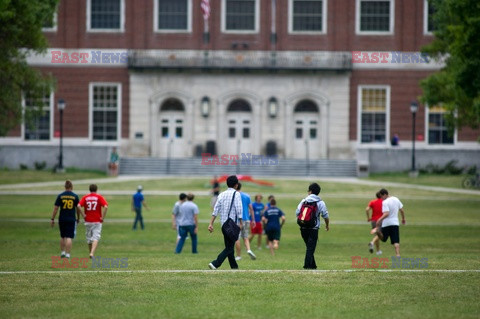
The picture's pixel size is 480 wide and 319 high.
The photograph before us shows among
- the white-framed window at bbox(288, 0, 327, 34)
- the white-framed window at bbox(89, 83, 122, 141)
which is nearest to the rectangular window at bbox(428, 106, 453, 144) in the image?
the white-framed window at bbox(288, 0, 327, 34)

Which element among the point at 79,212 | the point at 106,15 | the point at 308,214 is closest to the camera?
the point at 308,214

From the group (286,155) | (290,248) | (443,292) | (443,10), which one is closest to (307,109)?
(286,155)

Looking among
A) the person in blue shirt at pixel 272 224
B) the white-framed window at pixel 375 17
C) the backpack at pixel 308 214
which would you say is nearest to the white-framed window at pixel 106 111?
the white-framed window at pixel 375 17

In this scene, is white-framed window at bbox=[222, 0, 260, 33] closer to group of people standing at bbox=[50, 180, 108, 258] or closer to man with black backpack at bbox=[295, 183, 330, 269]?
group of people standing at bbox=[50, 180, 108, 258]

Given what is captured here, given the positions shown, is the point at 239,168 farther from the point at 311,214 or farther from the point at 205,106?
the point at 311,214

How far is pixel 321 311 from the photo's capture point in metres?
13.3

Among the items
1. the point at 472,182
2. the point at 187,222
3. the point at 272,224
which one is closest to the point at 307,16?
the point at 472,182

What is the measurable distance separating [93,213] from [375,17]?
4089cm

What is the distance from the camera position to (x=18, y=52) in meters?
35.7

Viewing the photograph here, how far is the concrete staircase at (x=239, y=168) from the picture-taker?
55.0m

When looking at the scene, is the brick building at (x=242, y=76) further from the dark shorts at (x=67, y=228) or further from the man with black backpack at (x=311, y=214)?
the man with black backpack at (x=311, y=214)

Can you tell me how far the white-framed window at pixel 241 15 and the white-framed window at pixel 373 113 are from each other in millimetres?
7947

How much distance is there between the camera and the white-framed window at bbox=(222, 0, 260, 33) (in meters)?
59.2

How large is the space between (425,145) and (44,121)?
24.0m
